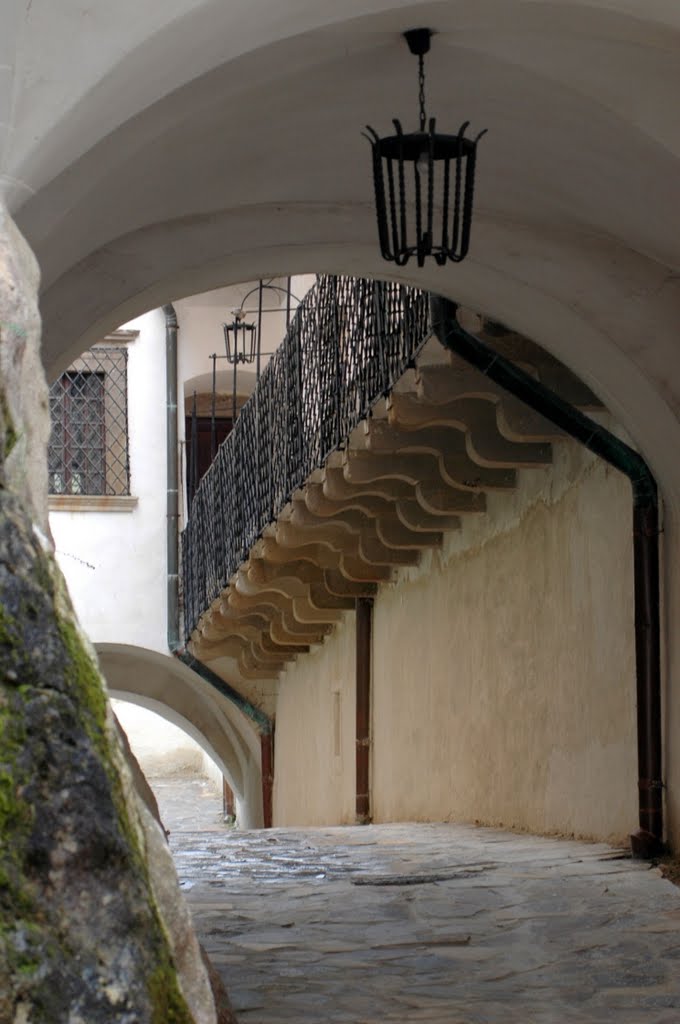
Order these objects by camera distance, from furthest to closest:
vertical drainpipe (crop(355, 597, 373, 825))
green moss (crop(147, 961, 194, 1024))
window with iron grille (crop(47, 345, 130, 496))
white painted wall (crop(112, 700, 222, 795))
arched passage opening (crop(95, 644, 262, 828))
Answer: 1. white painted wall (crop(112, 700, 222, 795))
2. arched passage opening (crop(95, 644, 262, 828))
3. window with iron grille (crop(47, 345, 130, 496))
4. vertical drainpipe (crop(355, 597, 373, 825))
5. green moss (crop(147, 961, 194, 1024))

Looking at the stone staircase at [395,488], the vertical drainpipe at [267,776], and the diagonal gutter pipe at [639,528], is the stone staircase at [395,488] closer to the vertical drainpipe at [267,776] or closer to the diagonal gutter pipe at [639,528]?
the diagonal gutter pipe at [639,528]

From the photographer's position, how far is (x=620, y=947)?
630 centimetres

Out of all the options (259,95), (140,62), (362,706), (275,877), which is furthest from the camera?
(362,706)

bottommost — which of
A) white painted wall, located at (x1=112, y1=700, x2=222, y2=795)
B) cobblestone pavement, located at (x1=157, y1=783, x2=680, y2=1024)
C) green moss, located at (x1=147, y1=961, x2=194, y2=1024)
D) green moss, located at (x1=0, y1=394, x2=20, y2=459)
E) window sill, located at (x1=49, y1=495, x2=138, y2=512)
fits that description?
white painted wall, located at (x1=112, y1=700, x2=222, y2=795)

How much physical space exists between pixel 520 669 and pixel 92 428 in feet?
33.3

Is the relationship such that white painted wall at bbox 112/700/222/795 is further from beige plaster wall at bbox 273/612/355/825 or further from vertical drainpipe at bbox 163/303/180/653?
vertical drainpipe at bbox 163/303/180/653

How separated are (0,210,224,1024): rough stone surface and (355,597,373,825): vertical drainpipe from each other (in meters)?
12.6

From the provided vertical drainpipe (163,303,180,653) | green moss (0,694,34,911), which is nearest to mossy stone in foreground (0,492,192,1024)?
green moss (0,694,34,911)

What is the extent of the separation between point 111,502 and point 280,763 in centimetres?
375

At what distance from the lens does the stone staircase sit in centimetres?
957

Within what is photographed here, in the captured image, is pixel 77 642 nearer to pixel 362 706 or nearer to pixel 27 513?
pixel 27 513

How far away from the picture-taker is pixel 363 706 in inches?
606

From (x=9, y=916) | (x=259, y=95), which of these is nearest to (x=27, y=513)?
(x=9, y=916)

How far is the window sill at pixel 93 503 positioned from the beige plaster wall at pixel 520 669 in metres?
5.20
